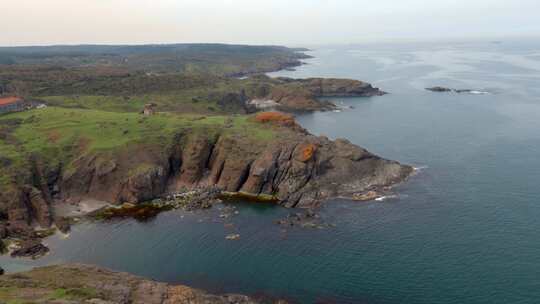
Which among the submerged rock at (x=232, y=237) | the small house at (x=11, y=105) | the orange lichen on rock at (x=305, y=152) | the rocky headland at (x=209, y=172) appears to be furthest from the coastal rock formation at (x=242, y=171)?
the small house at (x=11, y=105)

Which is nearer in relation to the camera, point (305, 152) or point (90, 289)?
point (90, 289)

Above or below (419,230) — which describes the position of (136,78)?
above

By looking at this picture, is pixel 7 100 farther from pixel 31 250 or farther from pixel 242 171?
pixel 242 171

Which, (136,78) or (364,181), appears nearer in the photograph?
(364,181)

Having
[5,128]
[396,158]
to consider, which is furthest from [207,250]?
[5,128]

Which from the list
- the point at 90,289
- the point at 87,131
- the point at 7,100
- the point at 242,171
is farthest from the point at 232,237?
the point at 7,100

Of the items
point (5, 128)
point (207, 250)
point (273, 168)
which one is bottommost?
point (207, 250)

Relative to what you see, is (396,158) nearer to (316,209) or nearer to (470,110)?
(316,209)
